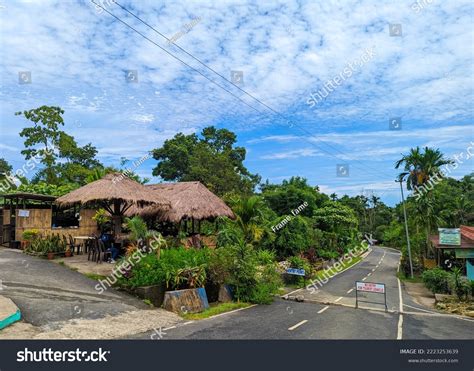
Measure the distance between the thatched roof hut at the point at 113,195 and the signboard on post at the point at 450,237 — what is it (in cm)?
1773

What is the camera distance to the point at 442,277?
20.4 metres

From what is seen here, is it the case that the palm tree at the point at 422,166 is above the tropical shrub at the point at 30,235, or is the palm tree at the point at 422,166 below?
above

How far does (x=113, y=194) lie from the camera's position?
14.3 meters

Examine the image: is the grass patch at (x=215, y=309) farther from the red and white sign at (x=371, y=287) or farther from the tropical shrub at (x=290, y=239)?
the tropical shrub at (x=290, y=239)

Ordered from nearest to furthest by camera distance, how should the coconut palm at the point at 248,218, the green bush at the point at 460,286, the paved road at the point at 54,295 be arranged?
1. the paved road at the point at 54,295
2. the green bush at the point at 460,286
3. the coconut palm at the point at 248,218

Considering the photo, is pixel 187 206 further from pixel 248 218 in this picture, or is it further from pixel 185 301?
pixel 185 301

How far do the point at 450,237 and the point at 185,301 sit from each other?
19.1 metres

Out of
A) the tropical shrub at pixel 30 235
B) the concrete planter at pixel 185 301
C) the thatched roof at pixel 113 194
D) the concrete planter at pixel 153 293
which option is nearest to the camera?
the concrete planter at pixel 185 301

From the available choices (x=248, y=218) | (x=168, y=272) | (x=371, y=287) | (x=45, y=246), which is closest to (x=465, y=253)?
(x=371, y=287)

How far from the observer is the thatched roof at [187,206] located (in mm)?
16812

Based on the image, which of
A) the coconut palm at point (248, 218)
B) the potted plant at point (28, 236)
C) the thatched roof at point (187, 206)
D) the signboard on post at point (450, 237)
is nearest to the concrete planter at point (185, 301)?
the thatched roof at point (187, 206)

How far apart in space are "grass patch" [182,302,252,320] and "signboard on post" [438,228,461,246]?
15920mm
